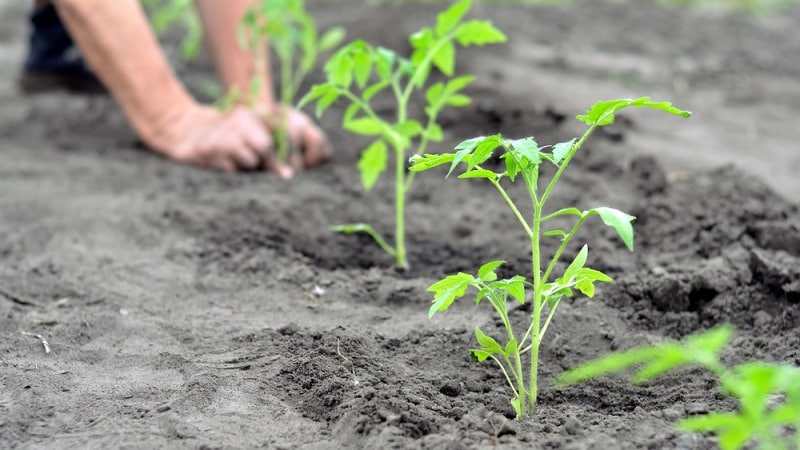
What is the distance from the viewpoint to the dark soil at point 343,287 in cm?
163

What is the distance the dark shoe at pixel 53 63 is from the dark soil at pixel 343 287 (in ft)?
0.99

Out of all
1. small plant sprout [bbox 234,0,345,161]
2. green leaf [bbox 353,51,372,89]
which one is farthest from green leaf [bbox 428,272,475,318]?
small plant sprout [bbox 234,0,345,161]

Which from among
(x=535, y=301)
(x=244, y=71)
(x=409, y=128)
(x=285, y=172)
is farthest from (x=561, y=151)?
(x=244, y=71)

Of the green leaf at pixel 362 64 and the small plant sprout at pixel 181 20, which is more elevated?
the green leaf at pixel 362 64

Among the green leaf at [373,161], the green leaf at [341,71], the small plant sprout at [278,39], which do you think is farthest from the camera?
the small plant sprout at [278,39]

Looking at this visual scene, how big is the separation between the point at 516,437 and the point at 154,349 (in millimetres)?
838

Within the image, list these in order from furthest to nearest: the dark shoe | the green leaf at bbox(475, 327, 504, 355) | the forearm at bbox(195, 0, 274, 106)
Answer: the dark shoe → the forearm at bbox(195, 0, 274, 106) → the green leaf at bbox(475, 327, 504, 355)

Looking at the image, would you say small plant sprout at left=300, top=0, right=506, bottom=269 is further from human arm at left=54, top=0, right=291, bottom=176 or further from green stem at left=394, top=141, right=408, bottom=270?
human arm at left=54, top=0, right=291, bottom=176

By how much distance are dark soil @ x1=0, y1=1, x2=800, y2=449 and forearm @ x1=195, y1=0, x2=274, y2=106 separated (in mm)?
450

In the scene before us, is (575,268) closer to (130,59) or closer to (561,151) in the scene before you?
(561,151)

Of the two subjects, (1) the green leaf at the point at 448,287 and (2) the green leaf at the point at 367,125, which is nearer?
(1) the green leaf at the point at 448,287

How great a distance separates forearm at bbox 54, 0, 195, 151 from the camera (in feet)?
10.9

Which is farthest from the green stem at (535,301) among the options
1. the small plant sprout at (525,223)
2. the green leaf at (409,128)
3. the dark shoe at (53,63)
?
the dark shoe at (53,63)

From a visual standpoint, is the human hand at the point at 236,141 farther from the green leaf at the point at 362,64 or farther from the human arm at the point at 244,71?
the green leaf at the point at 362,64
